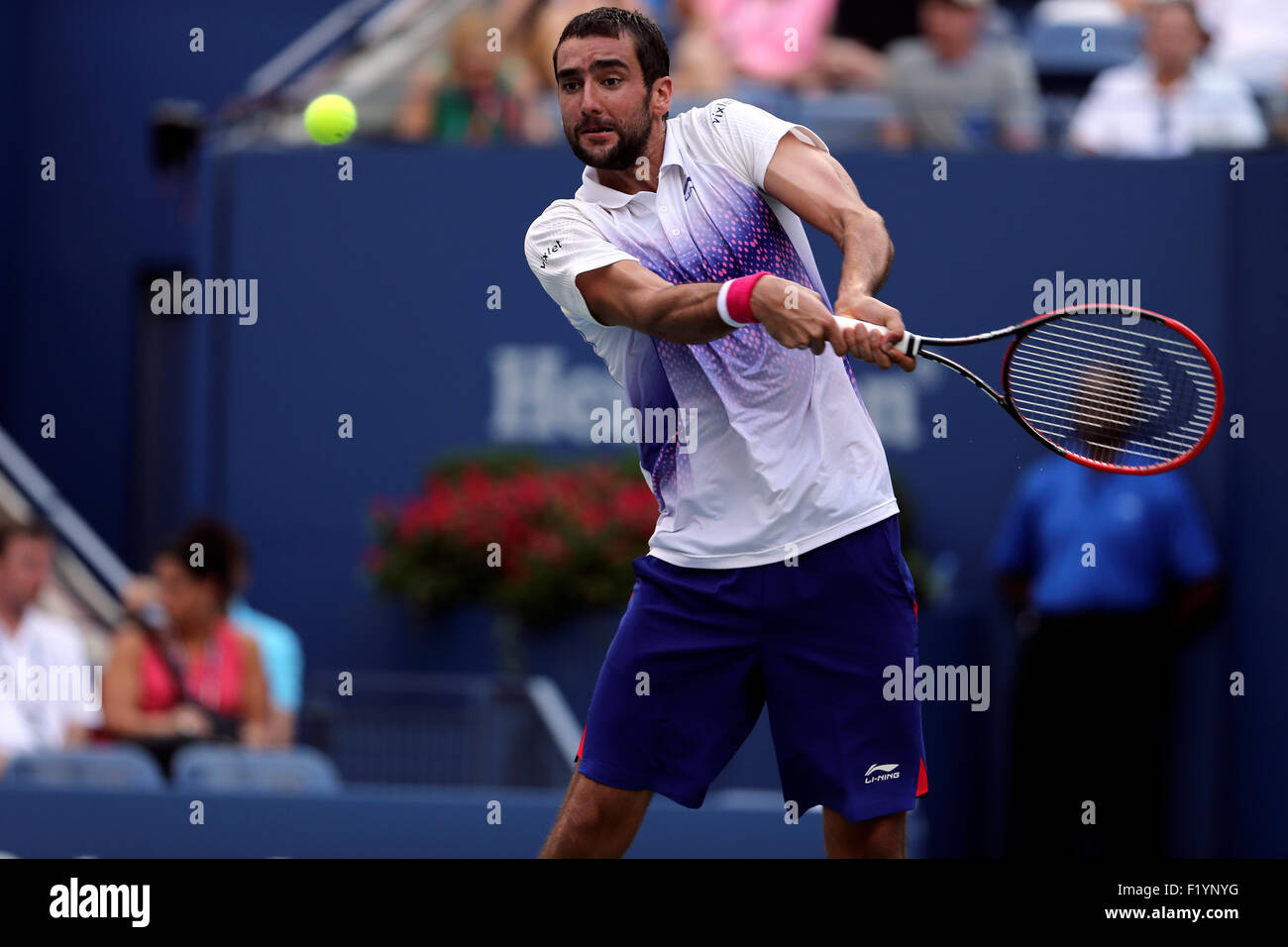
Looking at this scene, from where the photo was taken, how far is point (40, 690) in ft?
21.2

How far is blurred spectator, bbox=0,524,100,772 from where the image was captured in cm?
630

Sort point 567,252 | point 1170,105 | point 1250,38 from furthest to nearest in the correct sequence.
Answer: point 1250,38 < point 1170,105 < point 567,252

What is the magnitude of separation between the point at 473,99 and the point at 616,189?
421 cm

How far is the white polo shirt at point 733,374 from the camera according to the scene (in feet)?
11.4

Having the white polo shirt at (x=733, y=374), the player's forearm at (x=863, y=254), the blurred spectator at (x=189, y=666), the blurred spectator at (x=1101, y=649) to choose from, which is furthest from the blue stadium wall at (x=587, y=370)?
the player's forearm at (x=863, y=254)

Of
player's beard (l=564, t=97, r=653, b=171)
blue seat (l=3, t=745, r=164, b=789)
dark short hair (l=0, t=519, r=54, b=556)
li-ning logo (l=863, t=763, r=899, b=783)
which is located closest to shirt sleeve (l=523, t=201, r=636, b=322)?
player's beard (l=564, t=97, r=653, b=171)

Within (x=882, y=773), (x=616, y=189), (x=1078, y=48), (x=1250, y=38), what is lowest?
(x=882, y=773)

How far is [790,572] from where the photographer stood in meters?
3.48

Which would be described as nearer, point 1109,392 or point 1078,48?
point 1109,392

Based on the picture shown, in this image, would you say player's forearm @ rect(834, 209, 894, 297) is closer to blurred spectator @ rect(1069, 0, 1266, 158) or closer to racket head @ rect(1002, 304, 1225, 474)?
racket head @ rect(1002, 304, 1225, 474)

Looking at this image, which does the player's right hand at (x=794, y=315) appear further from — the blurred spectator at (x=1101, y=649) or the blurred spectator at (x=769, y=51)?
the blurred spectator at (x=769, y=51)

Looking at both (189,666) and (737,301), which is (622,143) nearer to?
(737,301)

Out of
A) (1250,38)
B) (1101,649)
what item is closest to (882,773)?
(1101,649)
